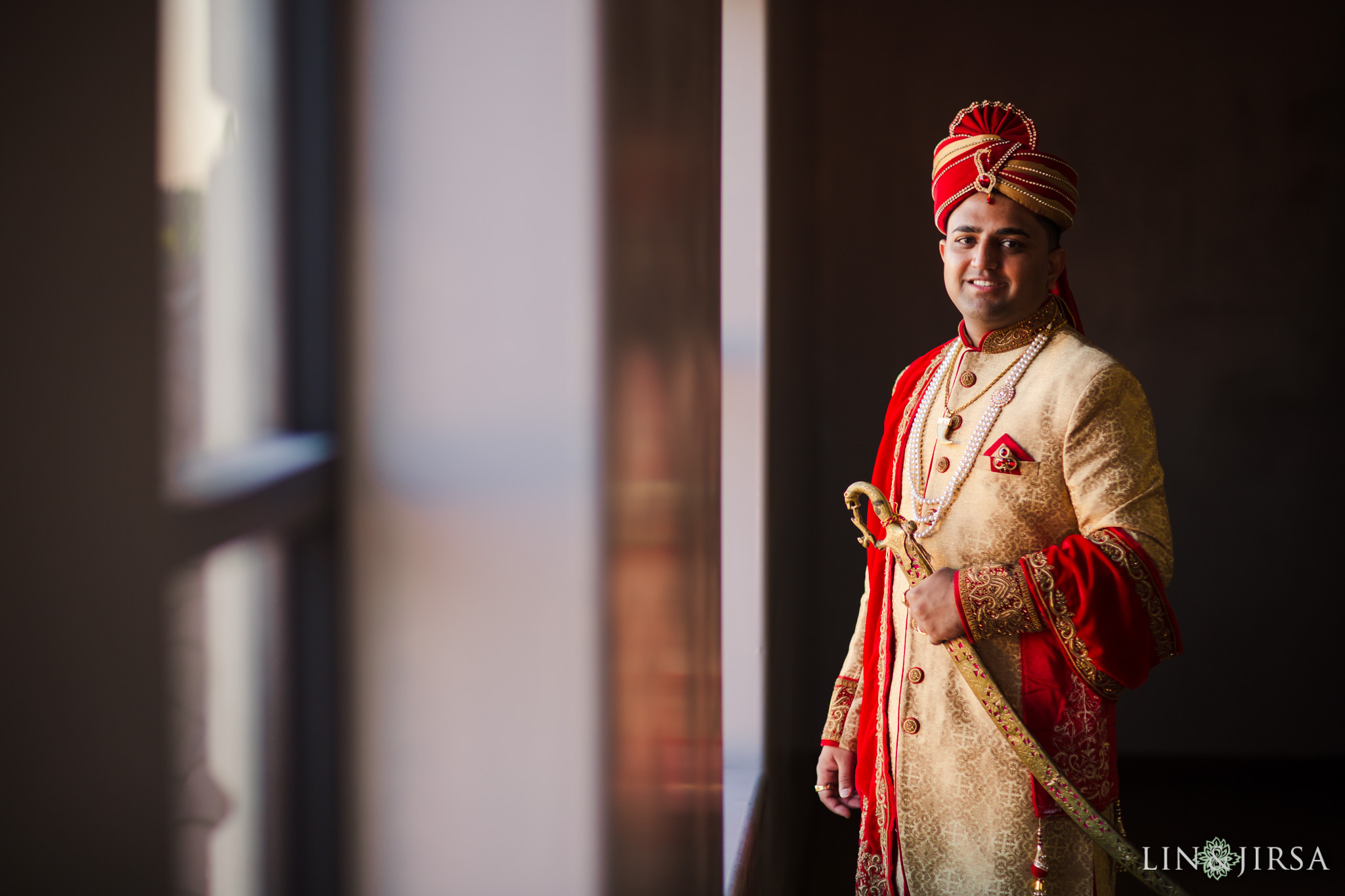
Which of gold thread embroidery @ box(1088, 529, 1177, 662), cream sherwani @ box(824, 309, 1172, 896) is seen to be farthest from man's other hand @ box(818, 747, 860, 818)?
gold thread embroidery @ box(1088, 529, 1177, 662)

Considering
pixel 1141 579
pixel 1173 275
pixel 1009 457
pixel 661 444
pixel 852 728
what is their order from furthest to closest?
pixel 1173 275, pixel 852 728, pixel 1009 457, pixel 1141 579, pixel 661 444

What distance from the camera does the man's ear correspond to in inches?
56.0

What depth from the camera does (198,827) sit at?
542 millimetres

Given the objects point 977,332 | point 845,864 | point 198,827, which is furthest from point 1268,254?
point 198,827

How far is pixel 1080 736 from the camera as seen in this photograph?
1319 millimetres

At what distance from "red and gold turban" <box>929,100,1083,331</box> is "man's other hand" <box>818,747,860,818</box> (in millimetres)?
758

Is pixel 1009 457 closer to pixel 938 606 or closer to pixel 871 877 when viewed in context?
pixel 938 606

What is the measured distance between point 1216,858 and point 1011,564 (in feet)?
7.78

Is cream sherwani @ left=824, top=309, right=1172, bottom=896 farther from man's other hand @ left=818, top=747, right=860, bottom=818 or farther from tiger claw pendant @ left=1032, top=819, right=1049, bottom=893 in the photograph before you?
man's other hand @ left=818, top=747, right=860, bottom=818

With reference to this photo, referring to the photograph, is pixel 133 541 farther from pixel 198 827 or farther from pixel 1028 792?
pixel 1028 792

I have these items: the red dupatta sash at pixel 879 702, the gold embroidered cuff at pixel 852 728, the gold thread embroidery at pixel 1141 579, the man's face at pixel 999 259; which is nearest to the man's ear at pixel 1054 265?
the man's face at pixel 999 259

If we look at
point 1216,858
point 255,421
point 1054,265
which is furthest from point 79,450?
point 1216,858

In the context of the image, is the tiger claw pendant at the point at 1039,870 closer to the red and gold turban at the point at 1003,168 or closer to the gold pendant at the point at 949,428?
the gold pendant at the point at 949,428

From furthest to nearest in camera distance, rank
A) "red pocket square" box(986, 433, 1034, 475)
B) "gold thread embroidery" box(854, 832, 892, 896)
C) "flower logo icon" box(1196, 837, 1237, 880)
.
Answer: "flower logo icon" box(1196, 837, 1237, 880), "gold thread embroidery" box(854, 832, 892, 896), "red pocket square" box(986, 433, 1034, 475)
